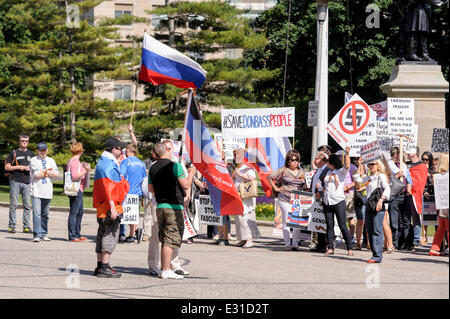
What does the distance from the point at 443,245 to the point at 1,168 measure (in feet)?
121

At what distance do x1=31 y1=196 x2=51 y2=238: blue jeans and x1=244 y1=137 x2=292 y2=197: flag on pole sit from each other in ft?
12.2

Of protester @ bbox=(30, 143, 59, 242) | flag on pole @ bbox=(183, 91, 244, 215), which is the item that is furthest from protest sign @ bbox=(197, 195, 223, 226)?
flag on pole @ bbox=(183, 91, 244, 215)

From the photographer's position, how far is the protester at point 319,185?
14.4 metres

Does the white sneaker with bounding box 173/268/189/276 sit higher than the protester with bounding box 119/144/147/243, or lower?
lower

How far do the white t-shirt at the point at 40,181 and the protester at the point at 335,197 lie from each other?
5.01 m

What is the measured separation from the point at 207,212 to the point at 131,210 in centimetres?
149

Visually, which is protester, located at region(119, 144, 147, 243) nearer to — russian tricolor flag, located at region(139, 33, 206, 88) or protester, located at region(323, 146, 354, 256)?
russian tricolor flag, located at region(139, 33, 206, 88)

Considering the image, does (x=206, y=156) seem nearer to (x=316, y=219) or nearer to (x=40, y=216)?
(x=316, y=219)

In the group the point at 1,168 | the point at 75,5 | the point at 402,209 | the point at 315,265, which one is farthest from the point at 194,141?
the point at 1,168

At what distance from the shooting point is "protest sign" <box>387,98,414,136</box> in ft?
50.1

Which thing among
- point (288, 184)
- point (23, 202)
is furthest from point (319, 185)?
point (23, 202)

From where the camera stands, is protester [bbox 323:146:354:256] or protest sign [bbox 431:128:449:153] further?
protest sign [bbox 431:128:449:153]

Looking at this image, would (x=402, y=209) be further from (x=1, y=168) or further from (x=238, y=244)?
(x=1, y=168)

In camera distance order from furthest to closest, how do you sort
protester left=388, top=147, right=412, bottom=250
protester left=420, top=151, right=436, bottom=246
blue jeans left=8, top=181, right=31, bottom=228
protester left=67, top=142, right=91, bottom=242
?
blue jeans left=8, top=181, right=31, bottom=228
protester left=67, top=142, right=91, bottom=242
protester left=420, top=151, right=436, bottom=246
protester left=388, top=147, right=412, bottom=250
